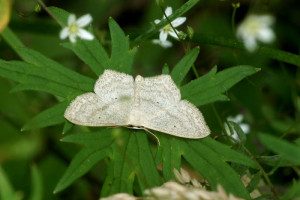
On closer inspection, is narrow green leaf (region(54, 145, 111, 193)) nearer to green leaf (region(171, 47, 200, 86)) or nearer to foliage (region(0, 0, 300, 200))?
foliage (region(0, 0, 300, 200))

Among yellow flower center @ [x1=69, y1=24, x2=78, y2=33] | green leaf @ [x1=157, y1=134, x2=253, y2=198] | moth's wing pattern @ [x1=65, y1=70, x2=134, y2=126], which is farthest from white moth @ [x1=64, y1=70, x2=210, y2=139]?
yellow flower center @ [x1=69, y1=24, x2=78, y2=33]

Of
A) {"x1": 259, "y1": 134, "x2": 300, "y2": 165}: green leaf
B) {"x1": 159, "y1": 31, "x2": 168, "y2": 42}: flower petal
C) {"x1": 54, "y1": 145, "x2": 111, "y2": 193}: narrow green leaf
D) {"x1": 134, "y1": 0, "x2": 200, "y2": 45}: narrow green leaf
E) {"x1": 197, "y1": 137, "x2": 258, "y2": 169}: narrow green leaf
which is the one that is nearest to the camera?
{"x1": 259, "y1": 134, "x2": 300, "y2": 165}: green leaf

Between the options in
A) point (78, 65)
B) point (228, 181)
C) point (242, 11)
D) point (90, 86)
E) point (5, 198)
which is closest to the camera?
point (5, 198)

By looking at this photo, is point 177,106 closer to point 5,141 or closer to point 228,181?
point 228,181

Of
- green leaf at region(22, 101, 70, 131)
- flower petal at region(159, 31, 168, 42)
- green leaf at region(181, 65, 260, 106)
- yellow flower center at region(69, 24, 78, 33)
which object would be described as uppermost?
yellow flower center at region(69, 24, 78, 33)

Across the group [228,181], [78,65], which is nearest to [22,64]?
[228,181]

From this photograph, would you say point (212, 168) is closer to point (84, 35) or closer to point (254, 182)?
point (254, 182)
